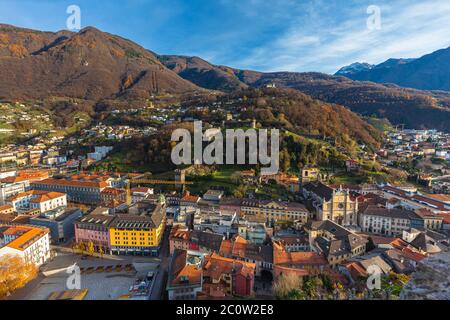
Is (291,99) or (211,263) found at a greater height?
(291,99)

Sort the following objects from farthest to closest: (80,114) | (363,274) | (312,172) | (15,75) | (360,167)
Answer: (15,75)
(80,114)
(360,167)
(312,172)
(363,274)

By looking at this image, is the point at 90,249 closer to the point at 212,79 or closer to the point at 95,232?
the point at 95,232

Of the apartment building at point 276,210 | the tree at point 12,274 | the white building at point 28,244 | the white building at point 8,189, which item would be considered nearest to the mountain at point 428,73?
the apartment building at point 276,210

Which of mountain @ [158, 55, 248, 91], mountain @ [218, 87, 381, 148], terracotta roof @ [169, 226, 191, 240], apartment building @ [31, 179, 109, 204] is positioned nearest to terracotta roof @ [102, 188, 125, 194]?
apartment building @ [31, 179, 109, 204]

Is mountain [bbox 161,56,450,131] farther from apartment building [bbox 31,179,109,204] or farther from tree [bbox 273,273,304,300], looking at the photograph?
apartment building [bbox 31,179,109,204]
